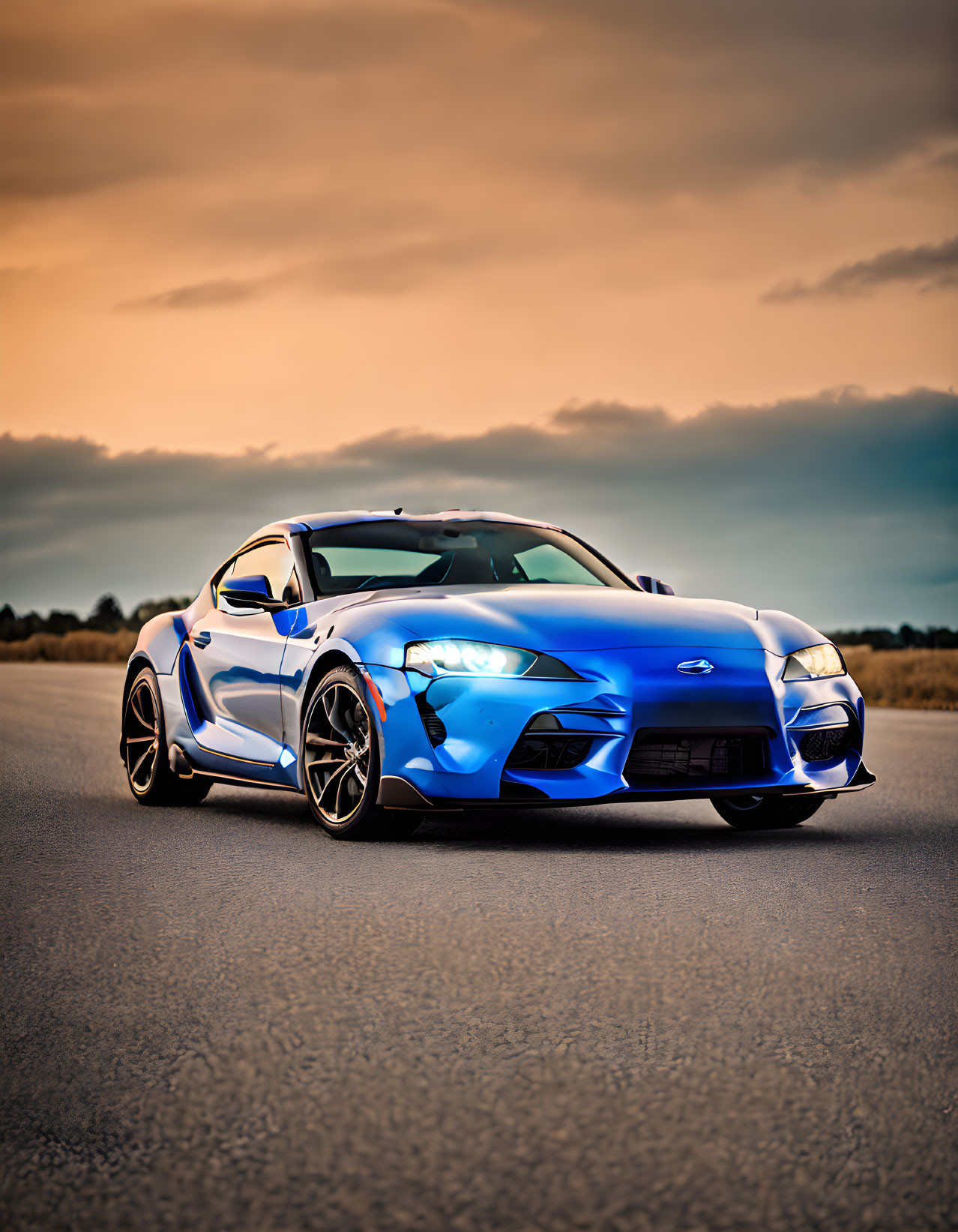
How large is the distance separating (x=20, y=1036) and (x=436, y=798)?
111 inches

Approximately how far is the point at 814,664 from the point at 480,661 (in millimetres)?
1565

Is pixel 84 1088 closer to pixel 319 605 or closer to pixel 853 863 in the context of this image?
pixel 853 863

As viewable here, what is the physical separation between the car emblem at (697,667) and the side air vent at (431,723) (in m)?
1.02

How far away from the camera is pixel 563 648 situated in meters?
6.15

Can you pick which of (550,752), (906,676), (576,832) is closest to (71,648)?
(906,676)

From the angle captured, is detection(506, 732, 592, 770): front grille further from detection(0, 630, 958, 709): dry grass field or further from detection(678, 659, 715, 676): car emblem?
detection(0, 630, 958, 709): dry grass field

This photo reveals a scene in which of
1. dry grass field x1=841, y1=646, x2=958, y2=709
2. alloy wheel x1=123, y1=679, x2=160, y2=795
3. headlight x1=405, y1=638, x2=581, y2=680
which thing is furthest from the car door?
dry grass field x1=841, y1=646, x2=958, y2=709

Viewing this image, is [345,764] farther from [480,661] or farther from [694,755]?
[694,755]

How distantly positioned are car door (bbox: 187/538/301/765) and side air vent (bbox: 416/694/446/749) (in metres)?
1.20

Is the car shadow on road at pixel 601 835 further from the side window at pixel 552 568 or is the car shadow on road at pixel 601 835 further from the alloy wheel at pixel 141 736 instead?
the alloy wheel at pixel 141 736

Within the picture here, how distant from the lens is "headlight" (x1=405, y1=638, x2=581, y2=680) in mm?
6086

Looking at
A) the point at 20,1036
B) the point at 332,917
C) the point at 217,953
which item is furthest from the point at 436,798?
the point at 20,1036

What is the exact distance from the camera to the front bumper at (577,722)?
600cm

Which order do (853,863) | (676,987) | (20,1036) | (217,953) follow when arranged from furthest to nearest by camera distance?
(853,863) → (217,953) → (676,987) → (20,1036)
